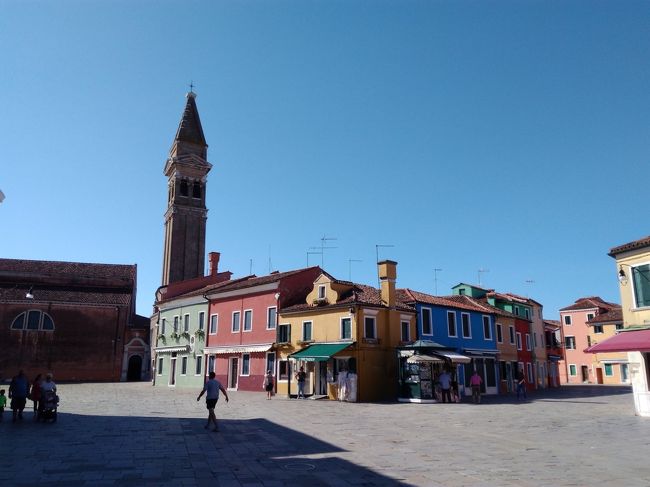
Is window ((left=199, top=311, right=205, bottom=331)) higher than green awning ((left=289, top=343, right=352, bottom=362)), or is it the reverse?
window ((left=199, top=311, right=205, bottom=331))

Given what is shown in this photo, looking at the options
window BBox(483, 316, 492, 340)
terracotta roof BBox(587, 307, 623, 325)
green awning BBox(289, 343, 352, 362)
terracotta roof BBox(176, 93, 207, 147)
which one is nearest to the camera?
green awning BBox(289, 343, 352, 362)

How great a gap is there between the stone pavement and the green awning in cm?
703

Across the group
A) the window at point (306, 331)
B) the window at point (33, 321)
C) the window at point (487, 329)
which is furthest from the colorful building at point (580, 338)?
the window at point (33, 321)

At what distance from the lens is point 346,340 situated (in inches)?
1038

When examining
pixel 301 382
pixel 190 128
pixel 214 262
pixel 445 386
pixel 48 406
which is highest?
pixel 190 128

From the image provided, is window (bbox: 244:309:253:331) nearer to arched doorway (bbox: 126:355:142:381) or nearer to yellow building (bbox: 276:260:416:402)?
yellow building (bbox: 276:260:416:402)

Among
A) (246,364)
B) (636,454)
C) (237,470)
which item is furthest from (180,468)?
(246,364)

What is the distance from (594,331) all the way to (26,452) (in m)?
52.2

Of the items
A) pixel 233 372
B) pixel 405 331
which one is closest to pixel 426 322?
pixel 405 331

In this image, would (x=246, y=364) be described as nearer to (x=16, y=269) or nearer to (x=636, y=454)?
(x=636, y=454)

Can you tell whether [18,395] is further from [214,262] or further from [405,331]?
[214,262]

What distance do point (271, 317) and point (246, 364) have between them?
3563 mm

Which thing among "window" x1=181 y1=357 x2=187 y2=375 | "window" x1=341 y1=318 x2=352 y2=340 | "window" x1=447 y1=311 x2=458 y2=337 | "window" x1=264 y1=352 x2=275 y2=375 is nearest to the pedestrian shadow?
"window" x1=341 y1=318 x2=352 y2=340

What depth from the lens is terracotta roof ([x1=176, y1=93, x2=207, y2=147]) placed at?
5934 cm
